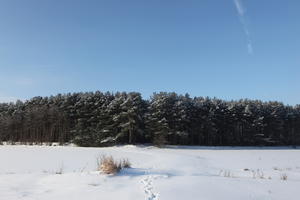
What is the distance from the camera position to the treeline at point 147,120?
5381 centimetres

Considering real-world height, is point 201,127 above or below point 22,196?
above

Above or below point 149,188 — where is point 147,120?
above

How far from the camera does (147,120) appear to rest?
54344 mm

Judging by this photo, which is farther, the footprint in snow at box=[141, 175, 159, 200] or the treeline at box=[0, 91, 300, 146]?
the treeline at box=[0, 91, 300, 146]

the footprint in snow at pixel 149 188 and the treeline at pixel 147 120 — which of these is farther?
the treeline at pixel 147 120

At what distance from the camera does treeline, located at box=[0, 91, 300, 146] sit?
53.8 metres

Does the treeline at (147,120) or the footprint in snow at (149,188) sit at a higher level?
the treeline at (147,120)

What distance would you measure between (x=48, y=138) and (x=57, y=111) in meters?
5.39

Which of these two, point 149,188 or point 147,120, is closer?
point 149,188

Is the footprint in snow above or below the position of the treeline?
below

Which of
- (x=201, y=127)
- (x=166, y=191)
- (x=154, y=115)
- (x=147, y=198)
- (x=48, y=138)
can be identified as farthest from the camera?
(x=48, y=138)

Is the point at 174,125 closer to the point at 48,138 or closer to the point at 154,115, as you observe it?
the point at 154,115

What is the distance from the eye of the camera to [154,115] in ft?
177

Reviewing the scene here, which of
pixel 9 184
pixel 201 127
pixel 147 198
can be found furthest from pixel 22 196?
pixel 201 127
